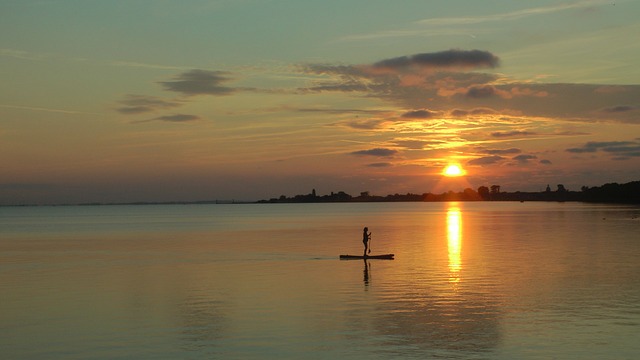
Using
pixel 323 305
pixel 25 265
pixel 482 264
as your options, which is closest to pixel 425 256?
pixel 482 264

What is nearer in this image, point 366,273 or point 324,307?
point 324,307

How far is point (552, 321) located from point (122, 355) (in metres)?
19.1

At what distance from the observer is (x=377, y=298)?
40625 mm

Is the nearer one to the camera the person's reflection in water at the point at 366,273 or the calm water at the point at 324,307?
the calm water at the point at 324,307

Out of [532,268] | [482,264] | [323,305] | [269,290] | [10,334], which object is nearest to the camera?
[10,334]

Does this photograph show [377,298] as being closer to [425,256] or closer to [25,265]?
[425,256]

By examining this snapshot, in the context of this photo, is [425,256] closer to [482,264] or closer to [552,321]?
[482,264]

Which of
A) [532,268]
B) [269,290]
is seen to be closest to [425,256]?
[532,268]

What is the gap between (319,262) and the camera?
6359cm

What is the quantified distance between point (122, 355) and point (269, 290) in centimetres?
1805

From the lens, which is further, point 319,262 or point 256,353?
point 319,262

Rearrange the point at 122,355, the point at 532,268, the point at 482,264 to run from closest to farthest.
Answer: the point at 122,355, the point at 532,268, the point at 482,264

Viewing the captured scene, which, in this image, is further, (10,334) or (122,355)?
(10,334)

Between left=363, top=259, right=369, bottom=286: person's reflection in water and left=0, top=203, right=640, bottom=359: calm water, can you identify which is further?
left=363, top=259, right=369, bottom=286: person's reflection in water
